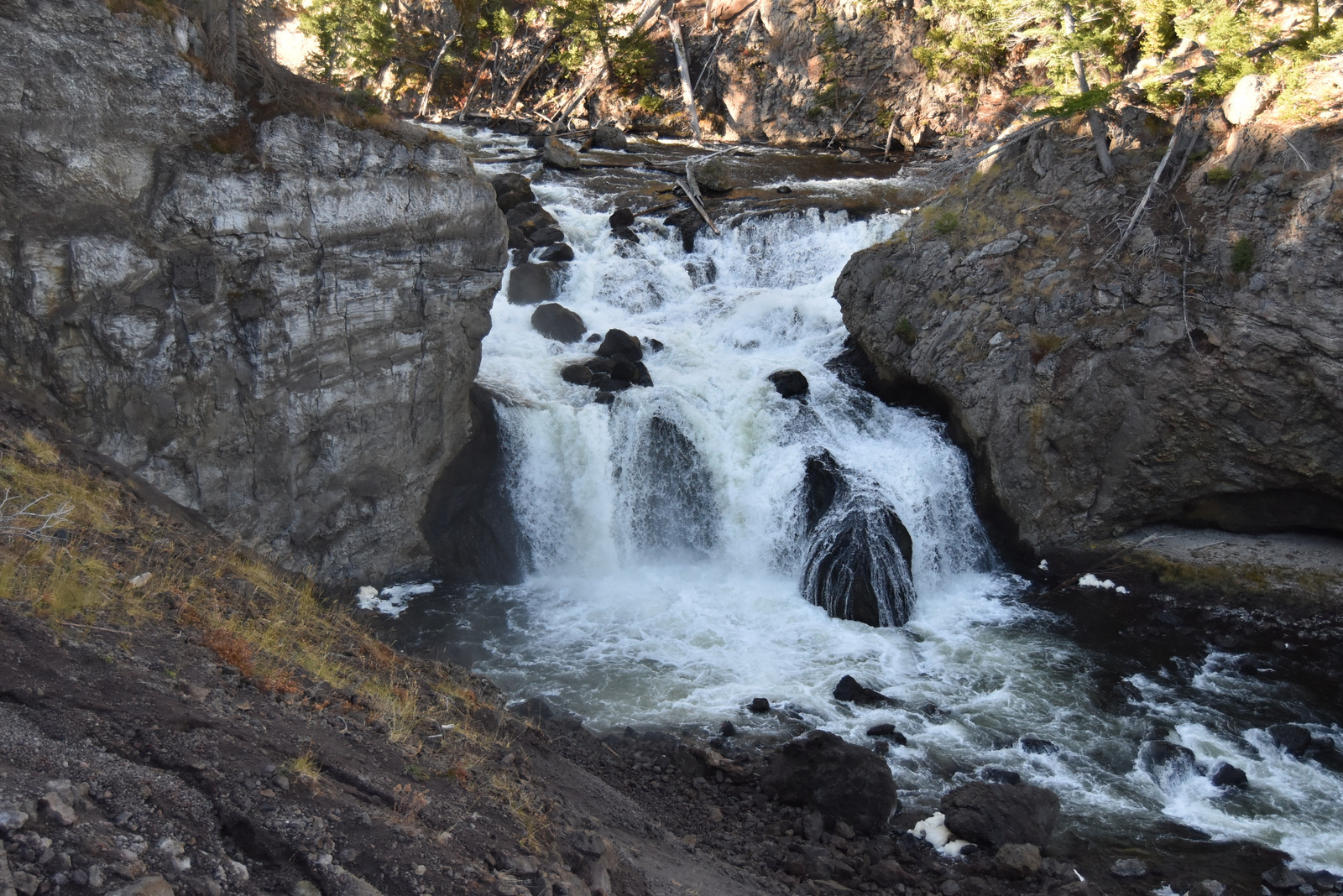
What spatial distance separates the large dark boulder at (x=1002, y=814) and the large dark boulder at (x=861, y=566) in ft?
15.8

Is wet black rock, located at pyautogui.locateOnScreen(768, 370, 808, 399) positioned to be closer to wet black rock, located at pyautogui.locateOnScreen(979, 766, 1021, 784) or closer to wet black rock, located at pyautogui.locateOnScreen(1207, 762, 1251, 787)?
wet black rock, located at pyautogui.locateOnScreen(979, 766, 1021, 784)

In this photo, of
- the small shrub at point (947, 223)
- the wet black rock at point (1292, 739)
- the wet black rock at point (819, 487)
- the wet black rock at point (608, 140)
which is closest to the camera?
the wet black rock at point (1292, 739)

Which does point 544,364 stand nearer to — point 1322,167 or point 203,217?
point 203,217

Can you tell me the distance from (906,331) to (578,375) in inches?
266

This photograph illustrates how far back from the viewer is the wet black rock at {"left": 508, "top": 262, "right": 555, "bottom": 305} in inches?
792

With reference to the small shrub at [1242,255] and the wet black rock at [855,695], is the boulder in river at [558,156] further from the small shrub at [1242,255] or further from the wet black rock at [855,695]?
the wet black rock at [855,695]

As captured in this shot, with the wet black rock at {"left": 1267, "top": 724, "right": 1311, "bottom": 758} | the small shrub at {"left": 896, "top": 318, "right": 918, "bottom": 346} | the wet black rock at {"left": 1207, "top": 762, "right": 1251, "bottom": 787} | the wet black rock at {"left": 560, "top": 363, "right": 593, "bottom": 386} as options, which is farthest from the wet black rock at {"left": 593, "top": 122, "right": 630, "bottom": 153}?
the wet black rock at {"left": 1207, "top": 762, "right": 1251, "bottom": 787}

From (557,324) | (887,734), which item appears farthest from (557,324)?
(887,734)

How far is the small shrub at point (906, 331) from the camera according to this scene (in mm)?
18016

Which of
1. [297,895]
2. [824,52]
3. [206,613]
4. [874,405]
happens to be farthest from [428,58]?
[297,895]

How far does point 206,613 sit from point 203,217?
6.69 meters

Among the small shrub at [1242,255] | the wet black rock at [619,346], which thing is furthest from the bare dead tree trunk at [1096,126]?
the wet black rock at [619,346]

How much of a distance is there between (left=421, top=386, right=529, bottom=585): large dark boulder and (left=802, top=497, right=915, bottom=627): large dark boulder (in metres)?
5.48

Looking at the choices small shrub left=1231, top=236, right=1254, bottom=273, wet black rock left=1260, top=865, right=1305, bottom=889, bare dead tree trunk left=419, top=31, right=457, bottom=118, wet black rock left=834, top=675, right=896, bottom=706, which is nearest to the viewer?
wet black rock left=1260, top=865, right=1305, bottom=889
